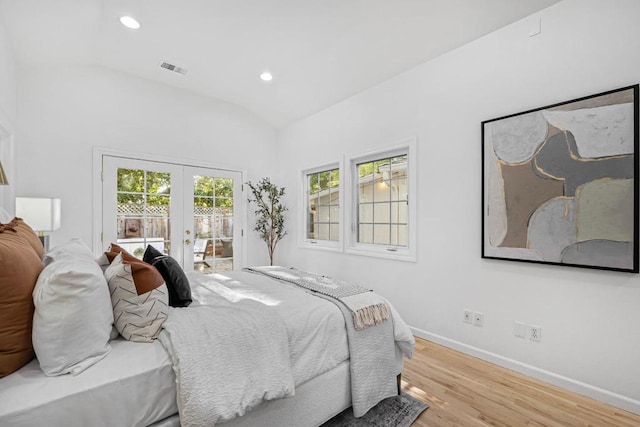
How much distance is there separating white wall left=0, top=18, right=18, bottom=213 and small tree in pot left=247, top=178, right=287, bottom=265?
254 centimetres

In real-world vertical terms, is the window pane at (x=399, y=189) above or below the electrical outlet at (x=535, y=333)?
above

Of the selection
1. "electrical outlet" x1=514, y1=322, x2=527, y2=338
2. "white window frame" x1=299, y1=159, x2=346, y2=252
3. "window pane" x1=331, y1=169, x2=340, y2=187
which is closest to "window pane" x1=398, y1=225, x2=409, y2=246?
"white window frame" x1=299, y1=159, x2=346, y2=252

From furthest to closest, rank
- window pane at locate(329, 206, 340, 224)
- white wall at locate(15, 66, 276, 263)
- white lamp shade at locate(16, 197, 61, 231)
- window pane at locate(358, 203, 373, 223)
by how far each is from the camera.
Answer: window pane at locate(329, 206, 340, 224)
window pane at locate(358, 203, 373, 223)
white wall at locate(15, 66, 276, 263)
white lamp shade at locate(16, 197, 61, 231)

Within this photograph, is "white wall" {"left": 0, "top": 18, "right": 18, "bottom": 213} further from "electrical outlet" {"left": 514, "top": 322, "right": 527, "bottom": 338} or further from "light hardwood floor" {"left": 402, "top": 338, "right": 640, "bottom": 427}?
"electrical outlet" {"left": 514, "top": 322, "right": 527, "bottom": 338}

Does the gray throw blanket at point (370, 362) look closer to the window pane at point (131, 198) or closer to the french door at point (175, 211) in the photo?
the french door at point (175, 211)

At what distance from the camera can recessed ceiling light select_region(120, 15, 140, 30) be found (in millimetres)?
2643

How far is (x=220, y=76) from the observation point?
3.65 metres

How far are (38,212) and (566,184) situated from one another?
4024mm

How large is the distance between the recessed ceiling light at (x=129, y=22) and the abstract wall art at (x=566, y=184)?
3.22m

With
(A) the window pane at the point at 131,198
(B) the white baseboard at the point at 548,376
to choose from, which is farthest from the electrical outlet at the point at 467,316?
(A) the window pane at the point at 131,198

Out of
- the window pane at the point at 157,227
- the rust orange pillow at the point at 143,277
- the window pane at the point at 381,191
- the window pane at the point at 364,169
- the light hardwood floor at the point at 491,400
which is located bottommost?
the light hardwood floor at the point at 491,400

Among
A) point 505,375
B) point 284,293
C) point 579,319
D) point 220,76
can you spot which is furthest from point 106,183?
point 579,319

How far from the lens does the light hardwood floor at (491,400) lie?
1.78 m

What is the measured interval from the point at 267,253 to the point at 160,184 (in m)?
1.87
